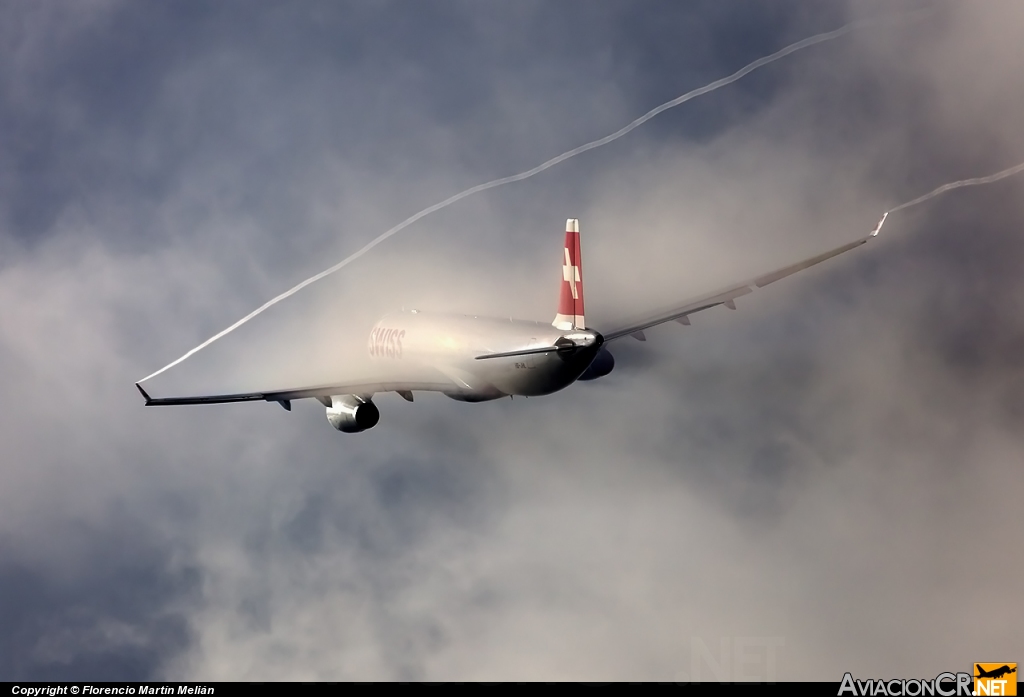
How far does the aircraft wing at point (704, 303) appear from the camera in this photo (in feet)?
186

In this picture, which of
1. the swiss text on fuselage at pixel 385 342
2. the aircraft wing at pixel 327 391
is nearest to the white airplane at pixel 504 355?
the aircraft wing at pixel 327 391

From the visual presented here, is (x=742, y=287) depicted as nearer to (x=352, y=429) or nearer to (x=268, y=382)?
(x=352, y=429)

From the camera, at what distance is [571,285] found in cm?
5500

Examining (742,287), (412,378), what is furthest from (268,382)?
(742,287)

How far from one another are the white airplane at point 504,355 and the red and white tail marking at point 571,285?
5 centimetres

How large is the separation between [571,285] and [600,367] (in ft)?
22.0

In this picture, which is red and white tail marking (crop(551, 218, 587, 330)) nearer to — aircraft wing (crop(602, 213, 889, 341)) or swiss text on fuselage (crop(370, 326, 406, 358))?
aircraft wing (crop(602, 213, 889, 341))

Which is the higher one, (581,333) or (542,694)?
(581,333)

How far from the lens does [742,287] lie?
57.5m

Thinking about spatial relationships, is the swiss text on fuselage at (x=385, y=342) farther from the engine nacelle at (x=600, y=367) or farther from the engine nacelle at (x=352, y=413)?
the engine nacelle at (x=600, y=367)

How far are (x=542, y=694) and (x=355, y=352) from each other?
89.2 feet

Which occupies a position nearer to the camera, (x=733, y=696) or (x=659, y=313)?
(x=733, y=696)

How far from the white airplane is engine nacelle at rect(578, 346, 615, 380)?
5 centimetres

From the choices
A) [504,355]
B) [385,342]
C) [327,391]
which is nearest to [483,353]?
[504,355]
